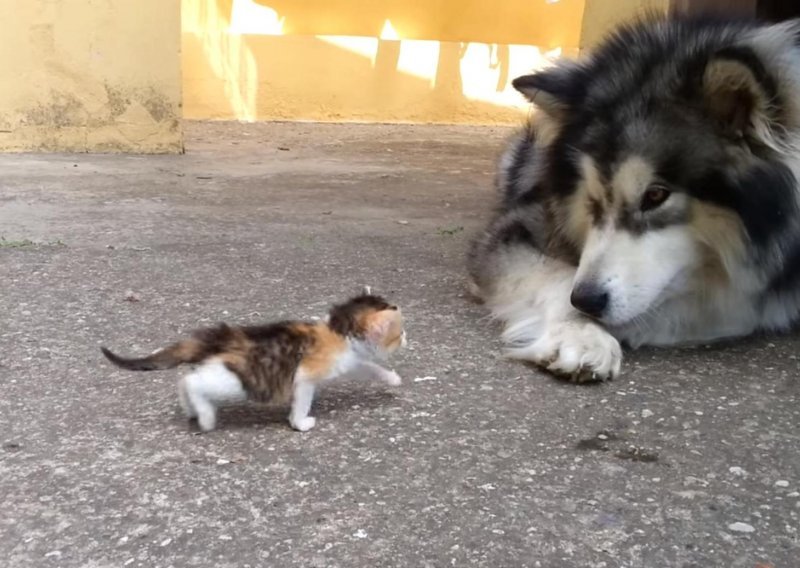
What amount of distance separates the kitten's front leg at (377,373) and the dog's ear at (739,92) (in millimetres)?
1294

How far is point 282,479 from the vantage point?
77.1 inches

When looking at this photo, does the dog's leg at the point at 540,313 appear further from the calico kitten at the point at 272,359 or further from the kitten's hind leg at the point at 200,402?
the kitten's hind leg at the point at 200,402

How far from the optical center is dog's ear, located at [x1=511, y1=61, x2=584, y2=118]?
3133 mm

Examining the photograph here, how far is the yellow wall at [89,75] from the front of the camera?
6.88 meters

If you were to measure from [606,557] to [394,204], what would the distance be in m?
4.01

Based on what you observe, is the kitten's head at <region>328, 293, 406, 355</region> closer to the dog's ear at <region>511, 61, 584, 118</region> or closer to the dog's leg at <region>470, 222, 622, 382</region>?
the dog's leg at <region>470, 222, 622, 382</region>

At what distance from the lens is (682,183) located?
→ 269 cm

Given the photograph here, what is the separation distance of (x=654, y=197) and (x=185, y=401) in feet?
5.04

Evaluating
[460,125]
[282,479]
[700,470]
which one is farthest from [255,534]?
[460,125]

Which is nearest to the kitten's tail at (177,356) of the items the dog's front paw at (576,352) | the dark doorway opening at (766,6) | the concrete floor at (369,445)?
the concrete floor at (369,445)

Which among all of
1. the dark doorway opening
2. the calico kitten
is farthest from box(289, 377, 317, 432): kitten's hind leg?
the dark doorway opening

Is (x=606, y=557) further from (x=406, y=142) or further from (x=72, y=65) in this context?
(x=406, y=142)

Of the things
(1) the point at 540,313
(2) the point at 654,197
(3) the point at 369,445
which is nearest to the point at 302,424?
(3) the point at 369,445

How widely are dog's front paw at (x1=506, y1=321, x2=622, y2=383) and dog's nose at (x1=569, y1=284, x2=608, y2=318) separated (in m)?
0.07
